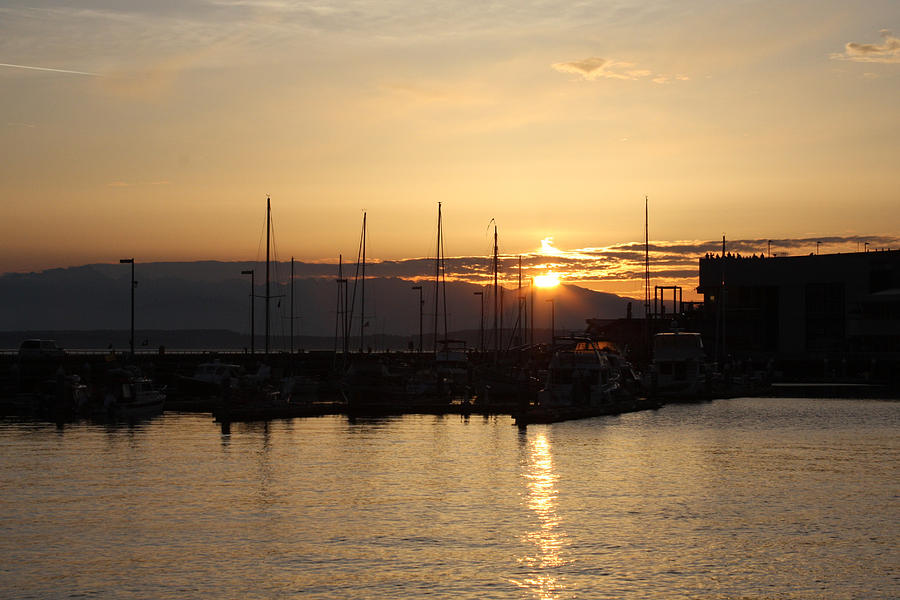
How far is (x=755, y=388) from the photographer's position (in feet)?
366

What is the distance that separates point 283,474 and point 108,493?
7.79 m

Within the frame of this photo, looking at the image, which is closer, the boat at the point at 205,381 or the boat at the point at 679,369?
the boat at the point at 205,381

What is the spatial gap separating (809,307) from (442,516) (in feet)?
392

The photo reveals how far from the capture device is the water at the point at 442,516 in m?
25.3

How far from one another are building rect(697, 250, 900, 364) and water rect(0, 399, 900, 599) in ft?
263

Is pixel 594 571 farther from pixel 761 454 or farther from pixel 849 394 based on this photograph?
pixel 849 394

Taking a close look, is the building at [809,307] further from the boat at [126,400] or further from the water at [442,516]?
the boat at [126,400]

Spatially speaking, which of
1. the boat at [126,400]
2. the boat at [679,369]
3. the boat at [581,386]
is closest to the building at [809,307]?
the boat at [679,369]

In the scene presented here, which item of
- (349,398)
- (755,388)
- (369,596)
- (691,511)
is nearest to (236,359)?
(349,398)

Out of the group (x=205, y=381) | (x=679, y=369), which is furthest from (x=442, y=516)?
(x=679, y=369)

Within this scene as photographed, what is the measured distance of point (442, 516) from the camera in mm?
33469

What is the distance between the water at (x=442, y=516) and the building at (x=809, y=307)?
80.3 meters

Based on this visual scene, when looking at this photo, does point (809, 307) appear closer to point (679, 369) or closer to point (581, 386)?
point (679, 369)

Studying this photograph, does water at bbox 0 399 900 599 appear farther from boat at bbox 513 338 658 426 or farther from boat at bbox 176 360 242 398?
boat at bbox 176 360 242 398
